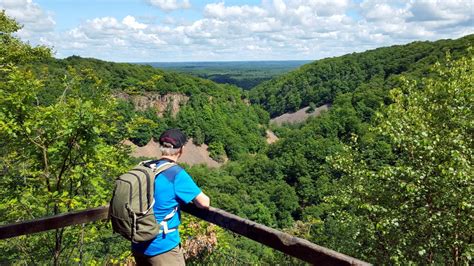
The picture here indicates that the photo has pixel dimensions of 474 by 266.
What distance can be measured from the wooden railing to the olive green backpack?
0.50 meters

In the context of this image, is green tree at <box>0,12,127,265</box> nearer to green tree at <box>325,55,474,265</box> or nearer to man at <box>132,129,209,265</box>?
man at <box>132,129,209,265</box>

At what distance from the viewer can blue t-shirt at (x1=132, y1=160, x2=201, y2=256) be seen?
3.02 m

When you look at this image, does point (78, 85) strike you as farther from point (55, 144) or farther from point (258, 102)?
point (258, 102)

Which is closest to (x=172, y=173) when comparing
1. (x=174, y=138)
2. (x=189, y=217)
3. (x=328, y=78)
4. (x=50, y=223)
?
(x=174, y=138)

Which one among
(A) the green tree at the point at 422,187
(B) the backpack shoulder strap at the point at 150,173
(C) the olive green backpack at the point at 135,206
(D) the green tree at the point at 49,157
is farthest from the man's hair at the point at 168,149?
(A) the green tree at the point at 422,187

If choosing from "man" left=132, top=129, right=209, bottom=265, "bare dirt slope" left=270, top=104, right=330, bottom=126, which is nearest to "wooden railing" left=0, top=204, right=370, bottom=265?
"man" left=132, top=129, right=209, bottom=265

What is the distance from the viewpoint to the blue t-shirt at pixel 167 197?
3023 mm

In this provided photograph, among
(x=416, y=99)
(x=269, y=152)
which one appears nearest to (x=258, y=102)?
(x=269, y=152)

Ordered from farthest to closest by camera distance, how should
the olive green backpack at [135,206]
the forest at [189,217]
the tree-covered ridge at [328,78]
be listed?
the tree-covered ridge at [328,78]
the forest at [189,217]
the olive green backpack at [135,206]

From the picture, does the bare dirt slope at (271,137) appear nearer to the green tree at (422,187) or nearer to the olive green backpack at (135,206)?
the green tree at (422,187)

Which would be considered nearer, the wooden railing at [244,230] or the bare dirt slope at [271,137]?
the wooden railing at [244,230]

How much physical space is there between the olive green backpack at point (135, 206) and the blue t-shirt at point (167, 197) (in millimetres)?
125

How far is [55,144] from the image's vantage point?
567cm

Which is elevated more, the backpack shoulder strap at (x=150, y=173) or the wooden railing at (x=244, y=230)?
the backpack shoulder strap at (x=150, y=173)
